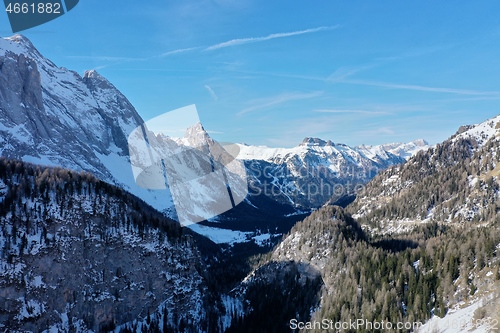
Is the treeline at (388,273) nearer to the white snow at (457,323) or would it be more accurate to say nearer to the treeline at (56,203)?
the white snow at (457,323)

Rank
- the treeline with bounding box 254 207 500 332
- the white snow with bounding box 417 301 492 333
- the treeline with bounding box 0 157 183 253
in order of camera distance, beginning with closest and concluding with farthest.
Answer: the white snow with bounding box 417 301 492 333
the treeline with bounding box 254 207 500 332
the treeline with bounding box 0 157 183 253

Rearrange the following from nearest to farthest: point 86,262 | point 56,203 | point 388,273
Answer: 1. point 86,262
2. point 56,203
3. point 388,273

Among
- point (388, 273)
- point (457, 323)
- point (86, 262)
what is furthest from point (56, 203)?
point (457, 323)

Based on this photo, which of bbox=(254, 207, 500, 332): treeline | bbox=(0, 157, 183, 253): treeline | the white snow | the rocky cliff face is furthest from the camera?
bbox=(0, 157, 183, 253): treeline

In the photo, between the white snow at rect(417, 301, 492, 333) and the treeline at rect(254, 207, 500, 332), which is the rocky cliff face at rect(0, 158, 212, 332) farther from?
the white snow at rect(417, 301, 492, 333)

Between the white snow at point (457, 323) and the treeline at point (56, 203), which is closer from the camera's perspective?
the white snow at point (457, 323)

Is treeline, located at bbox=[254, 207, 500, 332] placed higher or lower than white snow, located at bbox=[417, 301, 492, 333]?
higher

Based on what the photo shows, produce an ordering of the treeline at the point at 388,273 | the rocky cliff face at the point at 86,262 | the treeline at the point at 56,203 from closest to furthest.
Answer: the rocky cliff face at the point at 86,262 < the treeline at the point at 388,273 < the treeline at the point at 56,203

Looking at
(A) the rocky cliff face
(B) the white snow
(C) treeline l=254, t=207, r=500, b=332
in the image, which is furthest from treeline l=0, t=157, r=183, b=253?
(B) the white snow

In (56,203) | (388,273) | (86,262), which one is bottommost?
(388,273)

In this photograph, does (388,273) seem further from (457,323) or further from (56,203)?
(56,203)

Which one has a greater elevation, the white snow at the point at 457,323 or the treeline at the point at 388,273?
the treeline at the point at 388,273

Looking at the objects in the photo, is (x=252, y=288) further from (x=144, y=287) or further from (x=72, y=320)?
(x=72, y=320)

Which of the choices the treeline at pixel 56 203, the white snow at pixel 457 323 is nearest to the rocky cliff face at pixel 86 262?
the treeline at pixel 56 203
